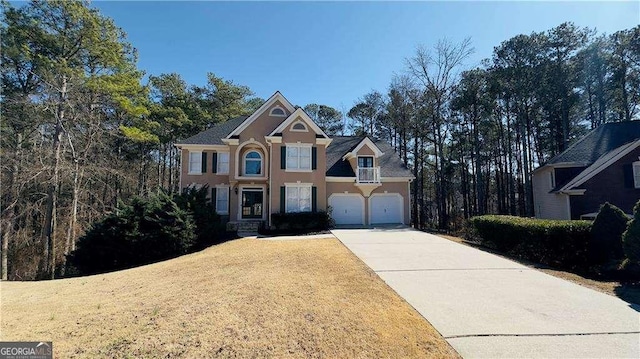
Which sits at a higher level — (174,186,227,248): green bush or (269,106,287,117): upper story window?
(269,106,287,117): upper story window

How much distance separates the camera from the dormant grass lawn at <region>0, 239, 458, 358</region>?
4.61m

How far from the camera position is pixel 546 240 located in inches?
439

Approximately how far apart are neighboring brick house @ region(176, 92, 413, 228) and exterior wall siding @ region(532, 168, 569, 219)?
945 centimetres

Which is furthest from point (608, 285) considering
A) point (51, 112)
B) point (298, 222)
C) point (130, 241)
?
point (51, 112)

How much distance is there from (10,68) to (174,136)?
14.0 meters

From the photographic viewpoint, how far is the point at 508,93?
94.8ft

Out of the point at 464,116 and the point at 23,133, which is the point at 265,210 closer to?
the point at 23,133

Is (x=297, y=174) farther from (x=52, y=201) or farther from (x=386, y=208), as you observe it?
(x=52, y=201)

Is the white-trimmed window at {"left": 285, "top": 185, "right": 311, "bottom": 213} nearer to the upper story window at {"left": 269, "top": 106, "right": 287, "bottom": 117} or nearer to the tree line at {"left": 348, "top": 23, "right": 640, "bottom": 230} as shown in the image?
the upper story window at {"left": 269, "top": 106, "right": 287, "bottom": 117}

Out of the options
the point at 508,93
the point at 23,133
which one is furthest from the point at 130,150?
the point at 508,93

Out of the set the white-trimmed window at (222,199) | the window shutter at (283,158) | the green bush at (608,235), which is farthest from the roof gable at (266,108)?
the green bush at (608,235)

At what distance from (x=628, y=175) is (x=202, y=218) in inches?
940

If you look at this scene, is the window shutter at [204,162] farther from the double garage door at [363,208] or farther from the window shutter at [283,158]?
the double garage door at [363,208]

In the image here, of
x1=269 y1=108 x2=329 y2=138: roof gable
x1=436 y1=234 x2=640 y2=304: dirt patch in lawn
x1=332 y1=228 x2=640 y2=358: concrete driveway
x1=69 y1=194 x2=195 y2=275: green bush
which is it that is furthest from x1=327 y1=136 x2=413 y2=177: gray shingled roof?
x1=436 y1=234 x2=640 y2=304: dirt patch in lawn
